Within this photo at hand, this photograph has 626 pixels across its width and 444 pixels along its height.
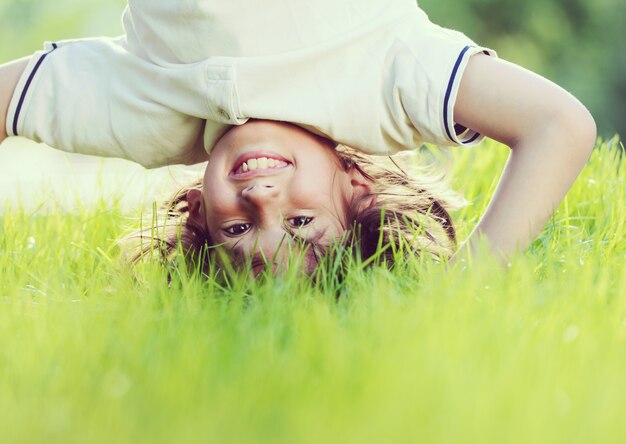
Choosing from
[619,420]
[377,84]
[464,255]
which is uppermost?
[377,84]

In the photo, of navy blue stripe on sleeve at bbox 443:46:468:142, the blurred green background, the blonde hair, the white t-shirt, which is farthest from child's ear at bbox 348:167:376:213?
the blurred green background

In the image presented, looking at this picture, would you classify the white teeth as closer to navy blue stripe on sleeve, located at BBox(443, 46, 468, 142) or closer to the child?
the child

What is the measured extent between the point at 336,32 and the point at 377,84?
0.42 feet

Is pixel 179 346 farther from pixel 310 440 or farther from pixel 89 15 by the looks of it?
pixel 89 15

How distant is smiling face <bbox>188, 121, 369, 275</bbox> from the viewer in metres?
1.79

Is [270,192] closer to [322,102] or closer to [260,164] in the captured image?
[260,164]

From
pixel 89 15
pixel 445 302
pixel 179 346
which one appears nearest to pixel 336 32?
pixel 445 302

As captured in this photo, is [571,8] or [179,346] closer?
[179,346]

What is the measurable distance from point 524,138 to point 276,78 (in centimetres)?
46

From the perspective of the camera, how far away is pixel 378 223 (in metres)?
1.92

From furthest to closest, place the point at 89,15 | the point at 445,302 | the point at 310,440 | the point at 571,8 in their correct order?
the point at 89,15
the point at 571,8
the point at 445,302
the point at 310,440

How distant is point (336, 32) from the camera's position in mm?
1883

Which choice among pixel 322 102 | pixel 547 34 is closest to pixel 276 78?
pixel 322 102

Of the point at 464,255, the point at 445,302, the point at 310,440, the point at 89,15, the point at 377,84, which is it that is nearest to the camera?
the point at 310,440
